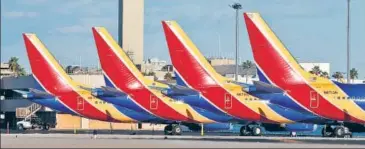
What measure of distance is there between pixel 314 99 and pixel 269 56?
558 centimetres

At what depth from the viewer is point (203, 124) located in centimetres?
9669

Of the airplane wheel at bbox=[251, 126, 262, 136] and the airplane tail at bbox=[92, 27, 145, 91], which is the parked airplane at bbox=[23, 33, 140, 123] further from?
the airplane wheel at bbox=[251, 126, 262, 136]

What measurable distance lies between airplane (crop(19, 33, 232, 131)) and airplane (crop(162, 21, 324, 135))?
860cm

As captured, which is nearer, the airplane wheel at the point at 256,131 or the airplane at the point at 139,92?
the airplane wheel at the point at 256,131

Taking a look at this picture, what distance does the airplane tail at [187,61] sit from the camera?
3617 inches

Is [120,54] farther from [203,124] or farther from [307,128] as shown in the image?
[307,128]

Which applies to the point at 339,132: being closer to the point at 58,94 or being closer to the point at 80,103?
the point at 80,103

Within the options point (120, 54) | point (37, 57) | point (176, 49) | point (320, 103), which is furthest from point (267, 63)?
point (37, 57)

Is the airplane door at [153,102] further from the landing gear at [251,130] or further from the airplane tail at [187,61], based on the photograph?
the landing gear at [251,130]

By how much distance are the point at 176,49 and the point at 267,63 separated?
11.8 m

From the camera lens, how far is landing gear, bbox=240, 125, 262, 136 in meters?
91.4

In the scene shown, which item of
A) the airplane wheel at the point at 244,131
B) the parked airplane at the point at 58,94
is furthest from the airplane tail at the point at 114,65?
the airplane wheel at the point at 244,131

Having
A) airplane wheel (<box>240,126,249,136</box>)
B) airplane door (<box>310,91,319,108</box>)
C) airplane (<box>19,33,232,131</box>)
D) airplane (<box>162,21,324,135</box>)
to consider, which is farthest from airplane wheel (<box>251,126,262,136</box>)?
airplane door (<box>310,91,319,108</box>)

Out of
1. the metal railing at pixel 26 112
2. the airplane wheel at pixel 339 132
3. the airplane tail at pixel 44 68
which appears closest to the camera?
the airplane wheel at pixel 339 132
